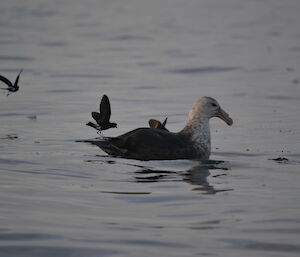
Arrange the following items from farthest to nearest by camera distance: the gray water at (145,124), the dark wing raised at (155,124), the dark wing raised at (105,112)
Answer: the dark wing raised at (155,124), the dark wing raised at (105,112), the gray water at (145,124)

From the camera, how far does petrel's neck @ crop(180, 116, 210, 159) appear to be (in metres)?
12.5

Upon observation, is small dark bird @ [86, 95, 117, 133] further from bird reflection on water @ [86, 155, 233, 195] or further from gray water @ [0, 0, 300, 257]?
bird reflection on water @ [86, 155, 233, 195]

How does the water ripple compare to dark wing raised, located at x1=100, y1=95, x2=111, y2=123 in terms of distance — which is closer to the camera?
dark wing raised, located at x1=100, y1=95, x2=111, y2=123

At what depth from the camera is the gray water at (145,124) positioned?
8.11 m

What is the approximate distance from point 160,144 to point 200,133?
78 centimetres

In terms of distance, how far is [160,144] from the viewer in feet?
39.9

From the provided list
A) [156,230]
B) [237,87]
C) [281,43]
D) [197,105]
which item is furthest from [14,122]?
[281,43]

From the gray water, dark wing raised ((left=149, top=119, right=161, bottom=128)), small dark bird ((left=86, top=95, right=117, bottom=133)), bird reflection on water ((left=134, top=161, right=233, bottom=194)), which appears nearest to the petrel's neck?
the gray water

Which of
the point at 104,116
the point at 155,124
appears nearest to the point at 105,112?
the point at 104,116

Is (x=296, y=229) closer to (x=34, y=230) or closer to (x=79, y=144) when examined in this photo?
(x=34, y=230)

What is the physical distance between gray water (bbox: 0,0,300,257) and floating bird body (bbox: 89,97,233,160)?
199mm

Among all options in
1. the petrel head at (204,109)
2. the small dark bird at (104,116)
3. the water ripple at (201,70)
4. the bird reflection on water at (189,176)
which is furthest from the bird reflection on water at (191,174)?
the water ripple at (201,70)

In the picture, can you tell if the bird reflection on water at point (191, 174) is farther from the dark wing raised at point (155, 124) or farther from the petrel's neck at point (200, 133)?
the dark wing raised at point (155, 124)

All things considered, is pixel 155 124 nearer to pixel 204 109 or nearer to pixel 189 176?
pixel 204 109
